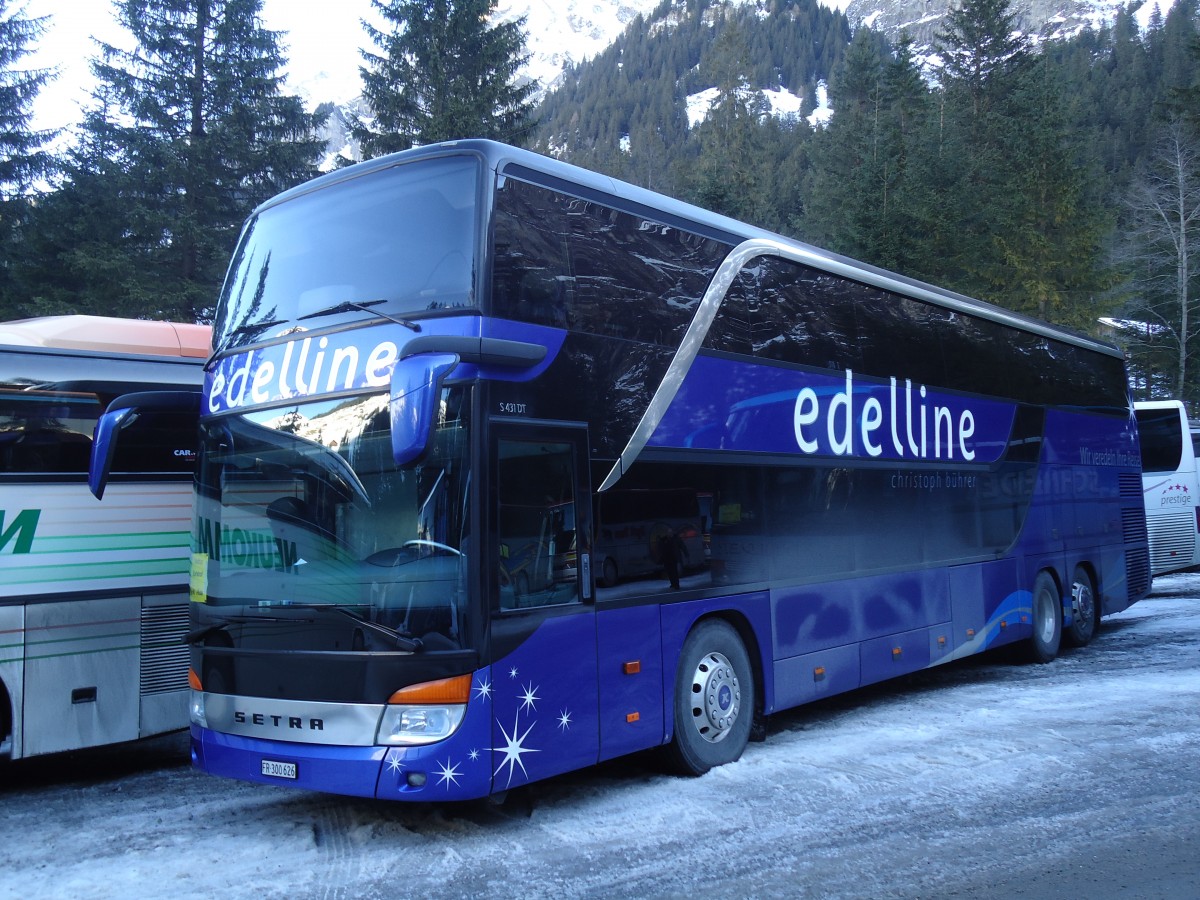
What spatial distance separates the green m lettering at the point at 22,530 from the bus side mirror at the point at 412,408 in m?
4.04

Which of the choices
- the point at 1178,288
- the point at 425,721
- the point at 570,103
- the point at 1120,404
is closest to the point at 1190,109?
the point at 1178,288

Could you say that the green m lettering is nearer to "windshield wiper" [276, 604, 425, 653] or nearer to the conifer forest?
"windshield wiper" [276, 604, 425, 653]

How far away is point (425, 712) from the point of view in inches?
226

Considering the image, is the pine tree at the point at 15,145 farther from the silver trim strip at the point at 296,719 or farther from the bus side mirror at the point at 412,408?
the bus side mirror at the point at 412,408

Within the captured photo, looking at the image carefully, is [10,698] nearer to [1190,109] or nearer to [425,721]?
[425,721]

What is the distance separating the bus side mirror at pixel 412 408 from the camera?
503 cm

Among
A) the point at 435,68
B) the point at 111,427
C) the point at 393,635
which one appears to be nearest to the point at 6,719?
the point at 111,427

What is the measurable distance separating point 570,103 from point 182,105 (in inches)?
4993

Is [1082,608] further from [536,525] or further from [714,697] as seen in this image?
[536,525]

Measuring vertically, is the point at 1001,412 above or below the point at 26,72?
below

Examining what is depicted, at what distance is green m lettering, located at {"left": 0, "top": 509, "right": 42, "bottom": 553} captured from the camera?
750cm

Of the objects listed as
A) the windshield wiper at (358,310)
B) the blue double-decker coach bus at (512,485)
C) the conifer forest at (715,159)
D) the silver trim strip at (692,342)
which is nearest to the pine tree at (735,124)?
the conifer forest at (715,159)

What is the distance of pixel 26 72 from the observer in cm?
2772

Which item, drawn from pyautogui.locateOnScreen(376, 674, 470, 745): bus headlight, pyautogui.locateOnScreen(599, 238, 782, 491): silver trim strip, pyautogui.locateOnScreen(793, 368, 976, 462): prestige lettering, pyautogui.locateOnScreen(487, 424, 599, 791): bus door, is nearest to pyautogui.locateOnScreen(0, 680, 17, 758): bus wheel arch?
pyautogui.locateOnScreen(376, 674, 470, 745): bus headlight
